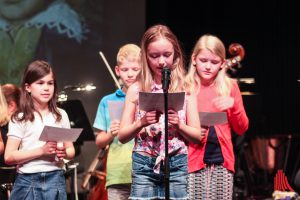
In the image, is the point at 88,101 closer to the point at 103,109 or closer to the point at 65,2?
the point at 65,2

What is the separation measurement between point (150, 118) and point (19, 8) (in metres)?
3.84

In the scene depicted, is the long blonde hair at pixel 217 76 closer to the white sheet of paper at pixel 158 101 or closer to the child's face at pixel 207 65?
the child's face at pixel 207 65

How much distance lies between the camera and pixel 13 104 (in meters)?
4.63

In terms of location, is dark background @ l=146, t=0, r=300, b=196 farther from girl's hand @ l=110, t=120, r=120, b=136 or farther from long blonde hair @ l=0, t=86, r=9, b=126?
girl's hand @ l=110, t=120, r=120, b=136

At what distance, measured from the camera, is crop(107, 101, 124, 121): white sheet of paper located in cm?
347

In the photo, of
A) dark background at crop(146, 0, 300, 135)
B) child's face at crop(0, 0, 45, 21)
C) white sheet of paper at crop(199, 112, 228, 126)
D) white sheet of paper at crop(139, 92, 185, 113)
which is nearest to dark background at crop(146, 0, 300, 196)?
dark background at crop(146, 0, 300, 135)

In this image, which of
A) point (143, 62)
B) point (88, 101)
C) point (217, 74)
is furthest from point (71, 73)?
→ point (143, 62)

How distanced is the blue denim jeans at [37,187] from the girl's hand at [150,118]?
79 centimetres

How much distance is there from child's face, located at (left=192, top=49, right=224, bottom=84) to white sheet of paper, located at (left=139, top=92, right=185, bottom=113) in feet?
2.77

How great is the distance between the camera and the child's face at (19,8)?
6285mm

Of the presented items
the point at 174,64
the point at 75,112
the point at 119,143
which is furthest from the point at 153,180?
the point at 75,112

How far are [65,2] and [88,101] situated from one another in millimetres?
1043

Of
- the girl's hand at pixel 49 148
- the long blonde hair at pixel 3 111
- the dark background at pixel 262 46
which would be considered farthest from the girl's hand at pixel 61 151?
the dark background at pixel 262 46

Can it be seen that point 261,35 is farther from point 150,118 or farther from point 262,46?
point 150,118
